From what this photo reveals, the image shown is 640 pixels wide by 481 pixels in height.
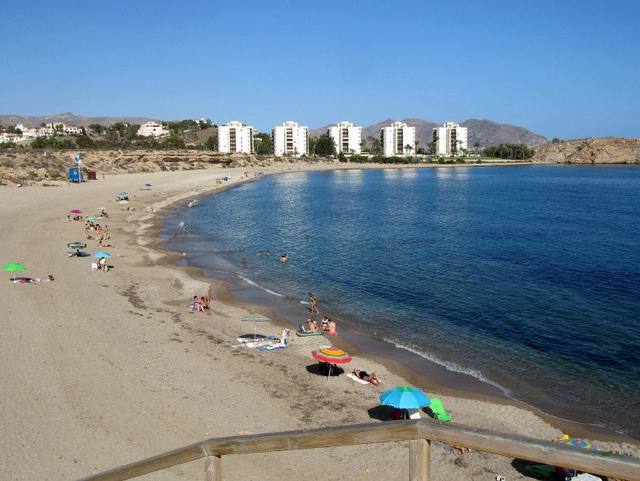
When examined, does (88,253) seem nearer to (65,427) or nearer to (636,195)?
(65,427)

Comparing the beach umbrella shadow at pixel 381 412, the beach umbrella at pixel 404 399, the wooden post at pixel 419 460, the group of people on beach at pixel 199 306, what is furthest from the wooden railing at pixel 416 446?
the group of people on beach at pixel 199 306

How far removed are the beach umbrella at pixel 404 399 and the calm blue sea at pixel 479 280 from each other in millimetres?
4331

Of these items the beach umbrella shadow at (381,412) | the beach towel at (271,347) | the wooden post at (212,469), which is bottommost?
the beach umbrella shadow at (381,412)

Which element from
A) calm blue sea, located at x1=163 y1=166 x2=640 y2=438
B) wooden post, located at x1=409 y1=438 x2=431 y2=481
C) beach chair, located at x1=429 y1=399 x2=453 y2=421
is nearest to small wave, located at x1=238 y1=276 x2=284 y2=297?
calm blue sea, located at x1=163 y1=166 x2=640 y2=438

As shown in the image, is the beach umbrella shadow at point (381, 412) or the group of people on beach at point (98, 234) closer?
the beach umbrella shadow at point (381, 412)

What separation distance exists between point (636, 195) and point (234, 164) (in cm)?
9555

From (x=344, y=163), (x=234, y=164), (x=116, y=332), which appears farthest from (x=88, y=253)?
(x=344, y=163)

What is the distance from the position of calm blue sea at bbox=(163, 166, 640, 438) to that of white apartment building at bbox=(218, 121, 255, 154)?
122356mm

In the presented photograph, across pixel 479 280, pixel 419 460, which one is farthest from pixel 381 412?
pixel 479 280

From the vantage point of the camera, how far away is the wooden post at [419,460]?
10.3 ft

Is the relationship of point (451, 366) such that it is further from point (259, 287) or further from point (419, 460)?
point (419, 460)

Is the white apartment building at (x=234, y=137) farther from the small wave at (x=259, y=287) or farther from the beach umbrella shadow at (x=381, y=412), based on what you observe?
the beach umbrella shadow at (x=381, y=412)

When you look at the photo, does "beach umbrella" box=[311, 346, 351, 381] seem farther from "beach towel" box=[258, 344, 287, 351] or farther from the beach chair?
the beach chair

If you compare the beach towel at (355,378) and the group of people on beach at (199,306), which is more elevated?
the group of people on beach at (199,306)
